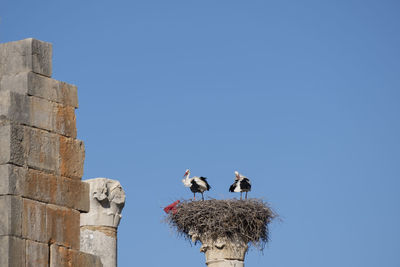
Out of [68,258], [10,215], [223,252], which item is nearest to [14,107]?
[10,215]

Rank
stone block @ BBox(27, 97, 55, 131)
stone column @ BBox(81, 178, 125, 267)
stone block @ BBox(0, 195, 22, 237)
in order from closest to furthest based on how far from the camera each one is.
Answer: stone block @ BBox(0, 195, 22, 237), stone block @ BBox(27, 97, 55, 131), stone column @ BBox(81, 178, 125, 267)

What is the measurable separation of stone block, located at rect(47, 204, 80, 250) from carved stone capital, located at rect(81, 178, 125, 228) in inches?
128

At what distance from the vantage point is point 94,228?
1396cm

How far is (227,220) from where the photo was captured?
65.3 feet

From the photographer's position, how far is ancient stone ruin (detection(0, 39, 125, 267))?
9.94 metres

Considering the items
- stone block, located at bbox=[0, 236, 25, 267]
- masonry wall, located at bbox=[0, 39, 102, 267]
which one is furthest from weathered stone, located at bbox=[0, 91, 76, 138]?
stone block, located at bbox=[0, 236, 25, 267]

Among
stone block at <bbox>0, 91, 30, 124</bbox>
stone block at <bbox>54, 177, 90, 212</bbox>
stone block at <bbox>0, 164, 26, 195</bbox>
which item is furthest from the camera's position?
stone block at <bbox>54, 177, 90, 212</bbox>

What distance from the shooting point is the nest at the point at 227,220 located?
65.1ft

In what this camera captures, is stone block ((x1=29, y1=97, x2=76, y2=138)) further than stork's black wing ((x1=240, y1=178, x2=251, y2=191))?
No

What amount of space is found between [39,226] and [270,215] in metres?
10.6

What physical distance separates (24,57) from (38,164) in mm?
1073

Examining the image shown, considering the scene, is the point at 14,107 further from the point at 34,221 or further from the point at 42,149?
the point at 34,221

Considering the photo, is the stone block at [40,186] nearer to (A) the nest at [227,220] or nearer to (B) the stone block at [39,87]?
(B) the stone block at [39,87]

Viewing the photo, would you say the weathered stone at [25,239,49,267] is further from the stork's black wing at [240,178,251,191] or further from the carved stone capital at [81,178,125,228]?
the stork's black wing at [240,178,251,191]
